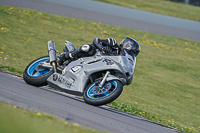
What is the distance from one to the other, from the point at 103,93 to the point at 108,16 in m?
15.5

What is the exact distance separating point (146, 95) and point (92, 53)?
11.0 ft

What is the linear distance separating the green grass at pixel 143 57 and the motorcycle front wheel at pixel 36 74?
1268 millimetres

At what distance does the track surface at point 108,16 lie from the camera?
750 inches

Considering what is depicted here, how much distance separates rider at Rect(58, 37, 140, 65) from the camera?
6438mm

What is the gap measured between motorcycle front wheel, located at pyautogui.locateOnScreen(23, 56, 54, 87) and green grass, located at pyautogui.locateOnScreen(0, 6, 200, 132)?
1.27m

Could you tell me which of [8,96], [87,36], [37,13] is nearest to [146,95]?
[8,96]

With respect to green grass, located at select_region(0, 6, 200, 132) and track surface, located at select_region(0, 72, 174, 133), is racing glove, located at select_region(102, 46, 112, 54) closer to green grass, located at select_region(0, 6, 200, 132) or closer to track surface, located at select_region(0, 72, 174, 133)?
track surface, located at select_region(0, 72, 174, 133)

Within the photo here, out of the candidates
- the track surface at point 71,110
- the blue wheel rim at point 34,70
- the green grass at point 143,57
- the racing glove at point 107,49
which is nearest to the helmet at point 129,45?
the racing glove at point 107,49

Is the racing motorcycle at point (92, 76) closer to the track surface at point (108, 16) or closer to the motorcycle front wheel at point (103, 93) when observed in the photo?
the motorcycle front wheel at point (103, 93)

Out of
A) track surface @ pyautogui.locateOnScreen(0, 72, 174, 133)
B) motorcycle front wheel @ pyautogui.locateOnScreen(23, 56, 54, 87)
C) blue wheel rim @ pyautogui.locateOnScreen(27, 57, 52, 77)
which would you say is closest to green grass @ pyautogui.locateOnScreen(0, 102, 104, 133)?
track surface @ pyautogui.locateOnScreen(0, 72, 174, 133)

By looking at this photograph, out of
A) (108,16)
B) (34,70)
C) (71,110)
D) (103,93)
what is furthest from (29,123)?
(108,16)

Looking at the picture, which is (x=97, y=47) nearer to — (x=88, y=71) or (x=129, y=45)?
(x=88, y=71)

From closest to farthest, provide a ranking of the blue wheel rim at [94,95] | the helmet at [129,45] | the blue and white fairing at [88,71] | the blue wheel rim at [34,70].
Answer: the blue wheel rim at [94,95]
the blue and white fairing at [88,71]
the helmet at [129,45]
the blue wheel rim at [34,70]

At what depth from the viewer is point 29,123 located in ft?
11.7
